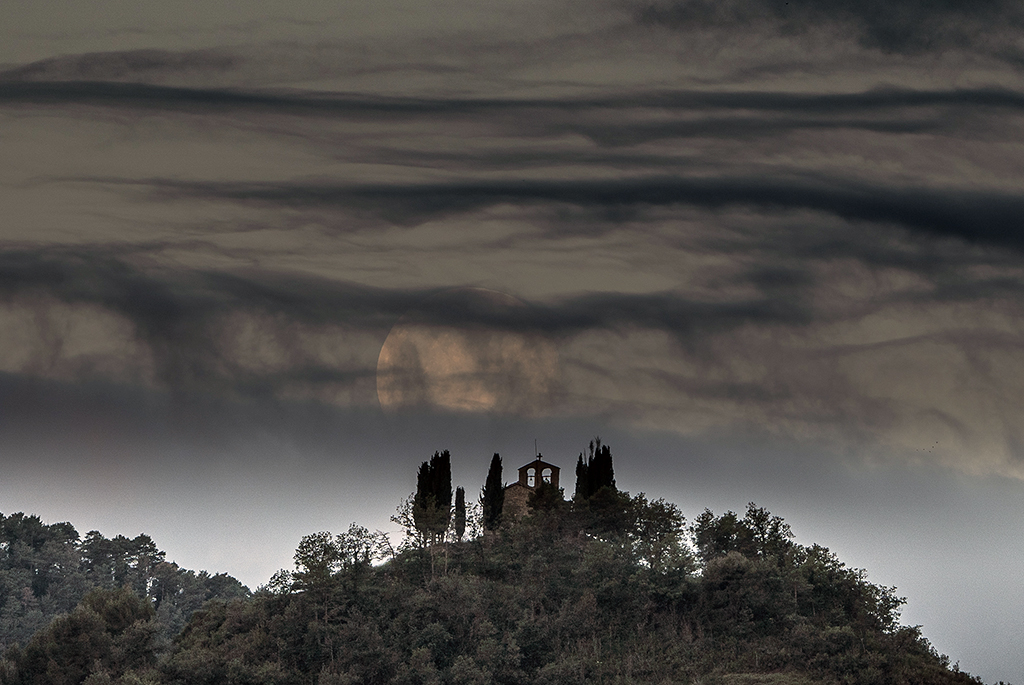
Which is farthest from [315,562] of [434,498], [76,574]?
[76,574]

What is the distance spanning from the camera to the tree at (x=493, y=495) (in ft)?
259

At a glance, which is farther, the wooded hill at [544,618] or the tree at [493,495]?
the tree at [493,495]

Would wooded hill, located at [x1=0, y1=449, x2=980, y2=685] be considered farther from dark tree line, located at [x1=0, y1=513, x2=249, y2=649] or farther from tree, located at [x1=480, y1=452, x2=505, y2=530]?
dark tree line, located at [x1=0, y1=513, x2=249, y2=649]

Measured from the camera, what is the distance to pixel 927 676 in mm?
56938

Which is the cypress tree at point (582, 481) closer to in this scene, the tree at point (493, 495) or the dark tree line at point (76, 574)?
the tree at point (493, 495)

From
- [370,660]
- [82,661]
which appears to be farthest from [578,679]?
[82,661]

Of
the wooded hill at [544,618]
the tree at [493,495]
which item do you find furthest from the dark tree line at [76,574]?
the tree at [493,495]

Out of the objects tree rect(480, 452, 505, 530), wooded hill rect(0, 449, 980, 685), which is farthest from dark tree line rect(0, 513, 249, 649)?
tree rect(480, 452, 505, 530)

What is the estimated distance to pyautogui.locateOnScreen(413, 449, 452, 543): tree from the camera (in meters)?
74.5

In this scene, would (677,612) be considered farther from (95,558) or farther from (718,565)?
(95,558)

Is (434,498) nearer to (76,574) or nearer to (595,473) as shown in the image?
(595,473)

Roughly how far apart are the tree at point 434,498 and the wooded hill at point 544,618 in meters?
0.26

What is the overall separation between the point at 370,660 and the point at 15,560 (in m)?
82.2

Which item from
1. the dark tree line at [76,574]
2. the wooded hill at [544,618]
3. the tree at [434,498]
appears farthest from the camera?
the dark tree line at [76,574]
